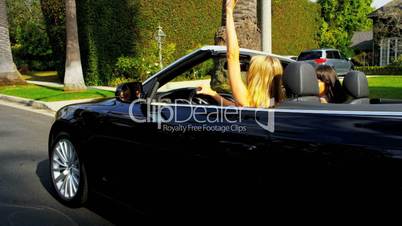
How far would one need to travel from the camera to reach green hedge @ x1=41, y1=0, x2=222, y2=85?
1856cm

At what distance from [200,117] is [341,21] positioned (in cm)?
4005

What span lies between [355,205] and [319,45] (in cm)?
3413

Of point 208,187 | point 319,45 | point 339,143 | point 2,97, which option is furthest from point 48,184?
point 319,45

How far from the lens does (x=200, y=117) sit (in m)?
2.79

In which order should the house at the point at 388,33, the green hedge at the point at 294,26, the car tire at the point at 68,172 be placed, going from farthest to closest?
the green hedge at the point at 294,26, the house at the point at 388,33, the car tire at the point at 68,172

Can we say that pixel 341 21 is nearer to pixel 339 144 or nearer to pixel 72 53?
pixel 72 53

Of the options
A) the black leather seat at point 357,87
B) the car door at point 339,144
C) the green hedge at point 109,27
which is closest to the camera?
the car door at point 339,144

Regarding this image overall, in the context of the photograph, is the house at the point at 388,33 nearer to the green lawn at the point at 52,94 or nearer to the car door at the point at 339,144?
the green lawn at the point at 52,94

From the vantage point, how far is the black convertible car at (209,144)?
2.00 metres

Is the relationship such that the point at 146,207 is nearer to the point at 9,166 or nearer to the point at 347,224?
the point at 347,224

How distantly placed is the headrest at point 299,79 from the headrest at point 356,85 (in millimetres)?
519

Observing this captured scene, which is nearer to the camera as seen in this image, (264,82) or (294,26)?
(264,82)

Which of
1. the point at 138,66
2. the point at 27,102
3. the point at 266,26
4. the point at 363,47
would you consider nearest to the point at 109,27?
the point at 138,66

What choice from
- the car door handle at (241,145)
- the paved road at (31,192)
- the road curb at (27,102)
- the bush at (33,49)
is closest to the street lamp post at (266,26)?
the paved road at (31,192)
